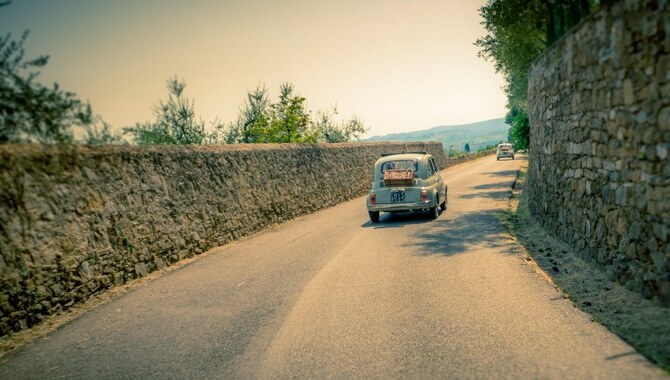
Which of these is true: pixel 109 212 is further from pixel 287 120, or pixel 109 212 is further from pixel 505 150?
pixel 505 150

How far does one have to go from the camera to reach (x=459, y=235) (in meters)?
8.93

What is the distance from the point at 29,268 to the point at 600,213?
8034 millimetres

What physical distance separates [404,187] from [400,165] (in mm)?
830

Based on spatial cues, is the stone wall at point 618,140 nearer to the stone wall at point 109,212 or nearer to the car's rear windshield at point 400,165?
the car's rear windshield at point 400,165

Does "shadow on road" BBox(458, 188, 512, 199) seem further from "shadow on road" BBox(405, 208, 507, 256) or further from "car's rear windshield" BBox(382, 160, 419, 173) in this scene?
"car's rear windshield" BBox(382, 160, 419, 173)

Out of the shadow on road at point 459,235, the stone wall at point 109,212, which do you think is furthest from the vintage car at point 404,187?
the stone wall at point 109,212

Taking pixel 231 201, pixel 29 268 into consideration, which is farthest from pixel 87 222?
pixel 231 201

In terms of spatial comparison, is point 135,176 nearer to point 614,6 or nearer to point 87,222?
point 87,222

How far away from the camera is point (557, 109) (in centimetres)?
757

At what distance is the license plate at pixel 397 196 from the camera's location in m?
11.2

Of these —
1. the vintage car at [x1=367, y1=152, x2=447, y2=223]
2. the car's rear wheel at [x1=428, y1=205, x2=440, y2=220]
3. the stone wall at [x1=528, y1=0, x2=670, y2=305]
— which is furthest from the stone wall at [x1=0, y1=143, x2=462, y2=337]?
the stone wall at [x1=528, y1=0, x2=670, y2=305]

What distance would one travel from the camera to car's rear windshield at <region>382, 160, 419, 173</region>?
11.5 m

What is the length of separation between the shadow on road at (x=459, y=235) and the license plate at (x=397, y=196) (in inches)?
43.6

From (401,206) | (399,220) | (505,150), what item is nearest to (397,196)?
(401,206)
